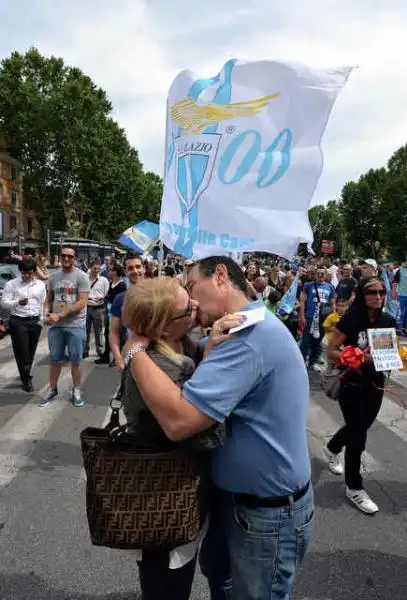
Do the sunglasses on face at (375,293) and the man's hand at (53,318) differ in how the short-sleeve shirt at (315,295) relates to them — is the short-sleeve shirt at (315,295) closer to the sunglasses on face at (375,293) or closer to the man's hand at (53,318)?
the man's hand at (53,318)

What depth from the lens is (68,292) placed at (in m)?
5.72

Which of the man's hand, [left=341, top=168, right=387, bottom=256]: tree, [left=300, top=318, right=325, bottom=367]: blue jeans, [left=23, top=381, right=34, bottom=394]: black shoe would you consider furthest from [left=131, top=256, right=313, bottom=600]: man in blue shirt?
[left=341, top=168, right=387, bottom=256]: tree

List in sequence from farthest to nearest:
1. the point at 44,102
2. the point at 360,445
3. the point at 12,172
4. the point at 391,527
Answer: the point at 12,172, the point at 44,102, the point at 360,445, the point at 391,527

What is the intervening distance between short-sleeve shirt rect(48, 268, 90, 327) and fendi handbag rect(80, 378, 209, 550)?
4202mm

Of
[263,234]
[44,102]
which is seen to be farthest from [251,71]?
[44,102]

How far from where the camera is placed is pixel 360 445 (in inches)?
138

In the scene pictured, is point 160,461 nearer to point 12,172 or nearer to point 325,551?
point 325,551

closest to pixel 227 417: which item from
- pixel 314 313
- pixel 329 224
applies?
pixel 314 313

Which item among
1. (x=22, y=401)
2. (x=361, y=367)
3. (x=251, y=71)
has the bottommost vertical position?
(x=22, y=401)

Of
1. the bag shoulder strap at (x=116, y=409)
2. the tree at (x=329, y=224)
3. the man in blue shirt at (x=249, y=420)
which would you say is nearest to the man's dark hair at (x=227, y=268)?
the man in blue shirt at (x=249, y=420)

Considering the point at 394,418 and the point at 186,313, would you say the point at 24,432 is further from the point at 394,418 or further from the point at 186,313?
the point at 394,418

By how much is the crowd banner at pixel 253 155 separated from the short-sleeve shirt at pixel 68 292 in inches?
93.9

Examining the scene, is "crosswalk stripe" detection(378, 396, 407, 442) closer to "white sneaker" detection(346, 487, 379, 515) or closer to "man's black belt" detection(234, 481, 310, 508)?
"white sneaker" detection(346, 487, 379, 515)

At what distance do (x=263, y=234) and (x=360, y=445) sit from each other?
169 cm
